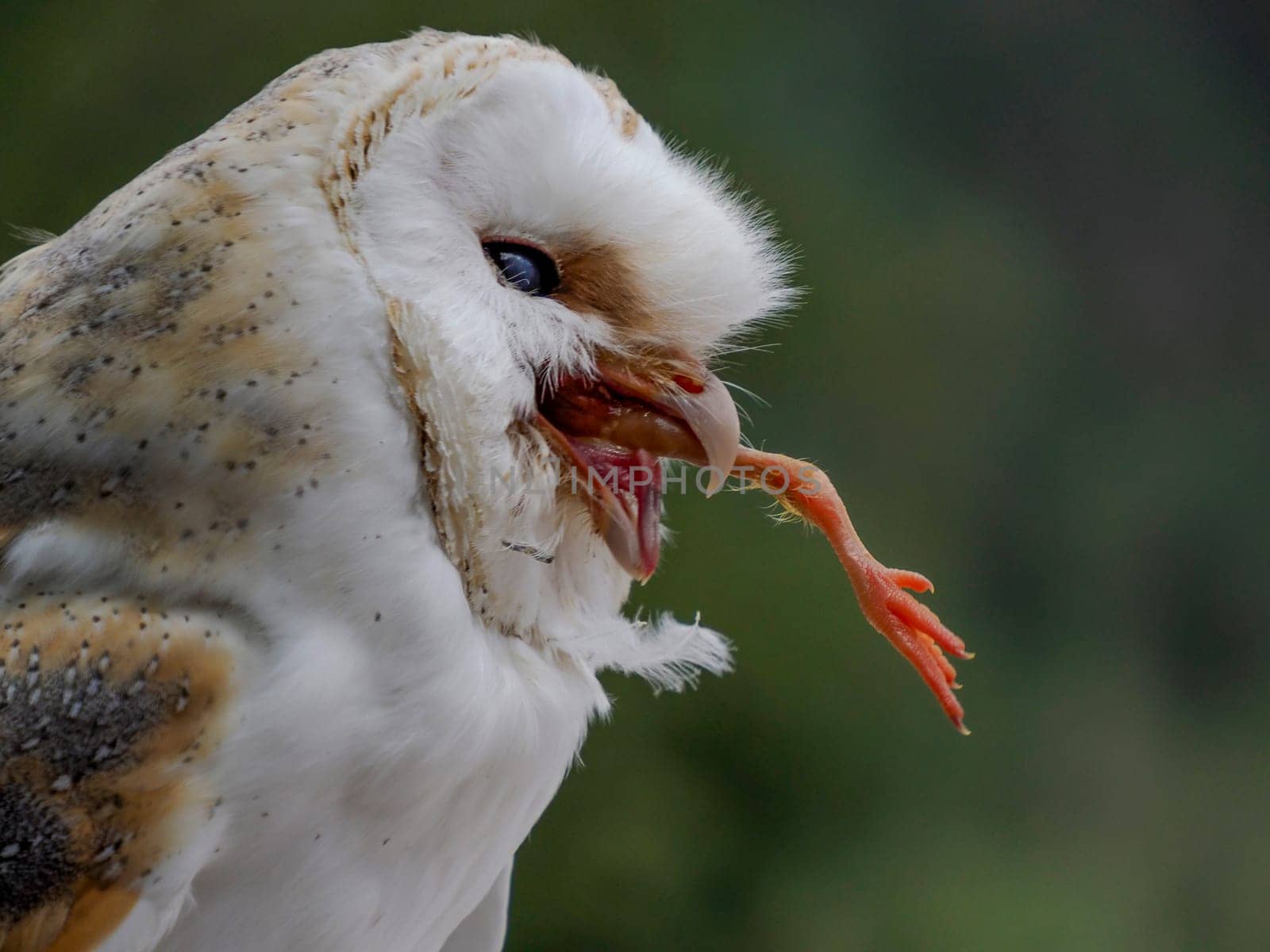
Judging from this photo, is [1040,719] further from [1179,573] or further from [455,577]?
[455,577]

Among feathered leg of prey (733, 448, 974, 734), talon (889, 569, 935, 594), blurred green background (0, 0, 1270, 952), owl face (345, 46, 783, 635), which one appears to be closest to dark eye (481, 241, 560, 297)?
owl face (345, 46, 783, 635)

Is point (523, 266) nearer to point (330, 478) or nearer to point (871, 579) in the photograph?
point (330, 478)

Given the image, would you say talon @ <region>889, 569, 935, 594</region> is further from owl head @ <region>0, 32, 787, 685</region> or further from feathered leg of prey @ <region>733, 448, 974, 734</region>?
owl head @ <region>0, 32, 787, 685</region>

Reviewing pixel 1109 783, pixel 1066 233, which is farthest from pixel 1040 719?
pixel 1066 233

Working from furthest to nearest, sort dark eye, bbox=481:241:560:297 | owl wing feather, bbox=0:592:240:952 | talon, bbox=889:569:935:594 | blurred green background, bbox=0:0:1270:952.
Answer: blurred green background, bbox=0:0:1270:952
talon, bbox=889:569:935:594
dark eye, bbox=481:241:560:297
owl wing feather, bbox=0:592:240:952

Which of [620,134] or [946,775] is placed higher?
[620,134]

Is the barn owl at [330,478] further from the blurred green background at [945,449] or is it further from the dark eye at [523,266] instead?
the blurred green background at [945,449]

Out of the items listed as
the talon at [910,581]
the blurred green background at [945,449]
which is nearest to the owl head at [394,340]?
the talon at [910,581]
